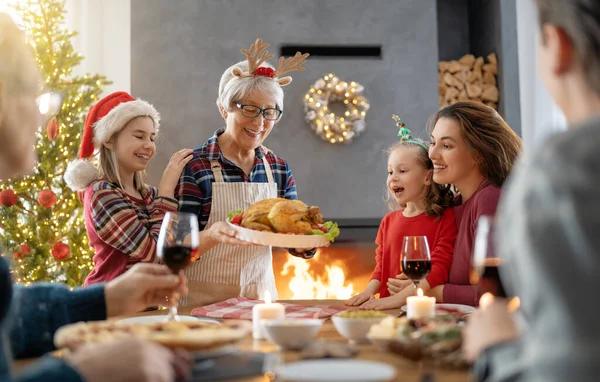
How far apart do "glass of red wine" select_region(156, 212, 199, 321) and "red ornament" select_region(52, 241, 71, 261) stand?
303 centimetres

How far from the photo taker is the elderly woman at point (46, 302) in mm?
940

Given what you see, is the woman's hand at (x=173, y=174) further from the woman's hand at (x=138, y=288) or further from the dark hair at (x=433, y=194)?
the woman's hand at (x=138, y=288)

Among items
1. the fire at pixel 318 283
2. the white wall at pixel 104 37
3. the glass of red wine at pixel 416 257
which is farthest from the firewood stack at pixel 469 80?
the glass of red wine at pixel 416 257

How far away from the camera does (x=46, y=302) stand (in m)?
1.49

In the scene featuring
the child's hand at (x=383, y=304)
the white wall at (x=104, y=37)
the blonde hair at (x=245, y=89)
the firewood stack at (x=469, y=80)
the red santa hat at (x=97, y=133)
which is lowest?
the child's hand at (x=383, y=304)

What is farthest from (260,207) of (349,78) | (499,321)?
(349,78)

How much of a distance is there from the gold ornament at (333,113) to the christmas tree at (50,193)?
1.70m

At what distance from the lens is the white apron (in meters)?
2.85

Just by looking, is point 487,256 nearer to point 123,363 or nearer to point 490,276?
point 490,276

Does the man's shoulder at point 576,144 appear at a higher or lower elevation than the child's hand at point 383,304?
higher

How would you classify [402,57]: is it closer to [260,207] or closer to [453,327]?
[260,207]

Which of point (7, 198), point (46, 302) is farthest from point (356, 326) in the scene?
point (7, 198)

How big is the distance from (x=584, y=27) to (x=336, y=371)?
630 mm

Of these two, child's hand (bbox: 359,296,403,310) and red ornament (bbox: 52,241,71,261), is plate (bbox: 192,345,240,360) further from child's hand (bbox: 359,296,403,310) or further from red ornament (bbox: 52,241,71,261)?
red ornament (bbox: 52,241,71,261)
